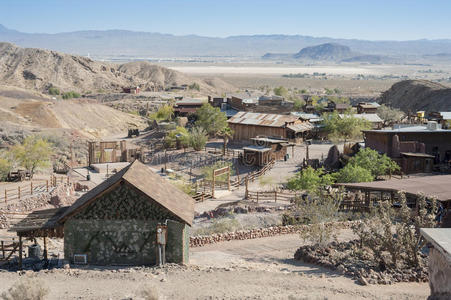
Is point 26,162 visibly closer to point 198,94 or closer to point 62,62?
point 198,94

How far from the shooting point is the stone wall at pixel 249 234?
65.2ft

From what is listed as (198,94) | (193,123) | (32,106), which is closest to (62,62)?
(198,94)

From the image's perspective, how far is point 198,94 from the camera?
352ft

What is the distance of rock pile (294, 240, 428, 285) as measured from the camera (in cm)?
1426

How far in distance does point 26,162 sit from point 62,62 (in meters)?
91.6

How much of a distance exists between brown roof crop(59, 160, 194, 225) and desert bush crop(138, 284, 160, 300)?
412 centimetres

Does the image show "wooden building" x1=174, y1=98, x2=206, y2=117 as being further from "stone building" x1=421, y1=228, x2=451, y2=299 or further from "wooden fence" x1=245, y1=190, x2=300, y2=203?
"stone building" x1=421, y1=228, x2=451, y2=299

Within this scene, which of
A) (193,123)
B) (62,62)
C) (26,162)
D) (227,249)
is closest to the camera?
(227,249)

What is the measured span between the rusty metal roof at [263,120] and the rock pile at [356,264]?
109ft

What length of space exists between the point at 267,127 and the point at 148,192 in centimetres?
3581

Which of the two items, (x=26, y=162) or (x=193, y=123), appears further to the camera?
(x=193, y=123)

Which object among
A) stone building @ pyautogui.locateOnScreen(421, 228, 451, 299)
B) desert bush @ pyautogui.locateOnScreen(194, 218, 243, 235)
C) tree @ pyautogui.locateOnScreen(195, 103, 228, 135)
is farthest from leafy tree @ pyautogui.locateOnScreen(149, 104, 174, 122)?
stone building @ pyautogui.locateOnScreen(421, 228, 451, 299)

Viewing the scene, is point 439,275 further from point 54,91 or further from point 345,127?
point 54,91

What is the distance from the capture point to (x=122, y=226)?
51.4ft
